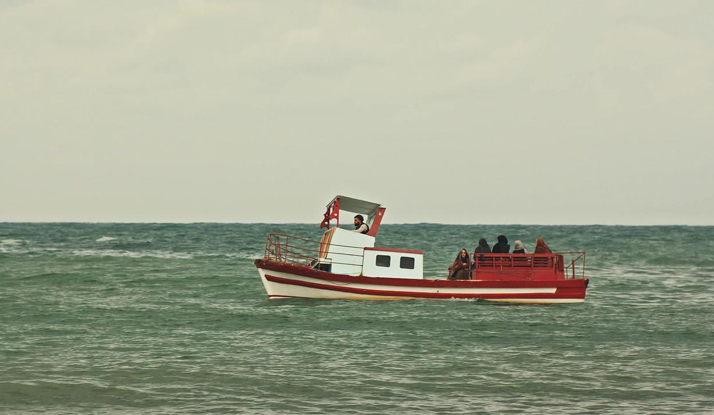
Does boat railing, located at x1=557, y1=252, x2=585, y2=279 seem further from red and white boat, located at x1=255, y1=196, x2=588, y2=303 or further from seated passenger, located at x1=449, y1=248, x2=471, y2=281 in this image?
seated passenger, located at x1=449, y1=248, x2=471, y2=281

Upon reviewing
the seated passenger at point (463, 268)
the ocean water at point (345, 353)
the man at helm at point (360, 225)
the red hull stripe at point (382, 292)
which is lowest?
the ocean water at point (345, 353)

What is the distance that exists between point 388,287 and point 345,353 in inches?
380

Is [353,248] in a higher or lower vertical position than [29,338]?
higher

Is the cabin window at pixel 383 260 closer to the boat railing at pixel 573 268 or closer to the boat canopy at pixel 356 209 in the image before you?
the boat canopy at pixel 356 209

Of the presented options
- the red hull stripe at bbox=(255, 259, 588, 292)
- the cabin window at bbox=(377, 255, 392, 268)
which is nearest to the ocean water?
the red hull stripe at bbox=(255, 259, 588, 292)

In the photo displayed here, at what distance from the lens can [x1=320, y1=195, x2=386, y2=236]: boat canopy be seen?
3003cm

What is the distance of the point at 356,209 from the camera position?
3134 centimetres

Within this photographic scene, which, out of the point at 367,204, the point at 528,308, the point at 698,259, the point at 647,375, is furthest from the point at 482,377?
the point at 698,259

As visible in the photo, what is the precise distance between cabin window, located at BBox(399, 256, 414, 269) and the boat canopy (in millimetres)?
1449

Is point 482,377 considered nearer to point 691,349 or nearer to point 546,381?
point 546,381

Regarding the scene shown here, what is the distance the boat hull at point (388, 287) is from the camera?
2903cm

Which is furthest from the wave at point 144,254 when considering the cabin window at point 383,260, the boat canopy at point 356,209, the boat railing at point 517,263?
the boat railing at point 517,263

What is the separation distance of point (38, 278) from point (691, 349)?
31.2m

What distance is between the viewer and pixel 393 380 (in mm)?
16578
